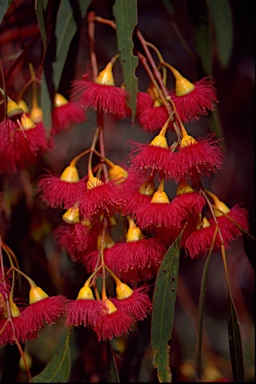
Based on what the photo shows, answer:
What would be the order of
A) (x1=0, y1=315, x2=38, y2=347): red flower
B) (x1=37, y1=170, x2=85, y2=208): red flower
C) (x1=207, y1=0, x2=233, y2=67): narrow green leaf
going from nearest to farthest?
(x1=0, y1=315, x2=38, y2=347): red flower → (x1=37, y1=170, x2=85, y2=208): red flower → (x1=207, y1=0, x2=233, y2=67): narrow green leaf

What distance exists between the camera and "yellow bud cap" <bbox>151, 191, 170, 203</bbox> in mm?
771

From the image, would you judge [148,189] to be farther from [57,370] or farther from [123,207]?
[57,370]

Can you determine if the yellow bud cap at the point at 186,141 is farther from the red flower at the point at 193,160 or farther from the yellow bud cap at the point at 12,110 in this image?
the yellow bud cap at the point at 12,110

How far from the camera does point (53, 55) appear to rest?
0.89 metres

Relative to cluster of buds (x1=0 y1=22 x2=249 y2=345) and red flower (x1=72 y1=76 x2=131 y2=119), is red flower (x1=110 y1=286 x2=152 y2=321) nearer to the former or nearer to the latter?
cluster of buds (x1=0 y1=22 x2=249 y2=345)

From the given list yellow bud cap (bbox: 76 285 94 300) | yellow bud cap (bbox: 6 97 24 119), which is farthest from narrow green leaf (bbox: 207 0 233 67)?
yellow bud cap (bbox: 76 285 94 300)

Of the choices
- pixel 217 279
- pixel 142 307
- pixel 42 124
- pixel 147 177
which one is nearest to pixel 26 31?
pixel 42 124

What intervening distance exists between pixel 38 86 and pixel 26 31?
0.10m

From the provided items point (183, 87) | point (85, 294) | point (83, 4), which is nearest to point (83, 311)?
point (85, 294)

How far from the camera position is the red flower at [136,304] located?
0.78 m

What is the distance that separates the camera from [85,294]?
0.78 m

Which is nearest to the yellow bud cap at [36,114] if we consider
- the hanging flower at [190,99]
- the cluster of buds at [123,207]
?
the cluster of buds at [123,207]

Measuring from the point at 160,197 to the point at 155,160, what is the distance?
52mm

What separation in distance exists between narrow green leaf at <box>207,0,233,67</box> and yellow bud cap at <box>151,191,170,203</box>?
1.30 ft
